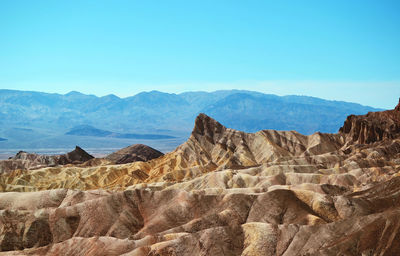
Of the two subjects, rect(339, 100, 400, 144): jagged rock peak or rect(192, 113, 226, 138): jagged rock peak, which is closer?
rect(339, 100, 400, 144): jagged rock peak

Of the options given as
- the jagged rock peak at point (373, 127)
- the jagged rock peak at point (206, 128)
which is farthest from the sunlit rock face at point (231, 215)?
the jagged rock peak at point (206, 128)

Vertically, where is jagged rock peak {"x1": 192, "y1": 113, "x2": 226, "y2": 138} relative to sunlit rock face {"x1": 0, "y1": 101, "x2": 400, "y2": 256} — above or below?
above

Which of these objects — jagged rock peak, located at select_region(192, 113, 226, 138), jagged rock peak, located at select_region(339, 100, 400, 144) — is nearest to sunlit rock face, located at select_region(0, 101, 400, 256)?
jagged rock peak, located at select_region(339, 100, 400, 144)

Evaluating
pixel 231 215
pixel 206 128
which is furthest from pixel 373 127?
pixel 231 215

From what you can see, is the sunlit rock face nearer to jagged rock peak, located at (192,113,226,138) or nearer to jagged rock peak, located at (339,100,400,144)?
jagged rock peak, located at (339,100,400,144)

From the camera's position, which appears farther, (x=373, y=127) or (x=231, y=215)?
(x=373, y=127)

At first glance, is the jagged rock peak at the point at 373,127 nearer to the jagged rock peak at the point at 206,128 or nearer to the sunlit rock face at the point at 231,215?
the sunlit rock face at the point at 231,215

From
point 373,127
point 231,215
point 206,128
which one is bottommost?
point 231,215

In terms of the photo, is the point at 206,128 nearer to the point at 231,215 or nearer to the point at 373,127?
the point at 373,127

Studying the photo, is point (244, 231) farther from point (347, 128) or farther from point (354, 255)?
point (347, 128)

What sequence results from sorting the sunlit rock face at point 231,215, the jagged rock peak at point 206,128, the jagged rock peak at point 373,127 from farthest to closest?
1. the jagged rock peak at point 206,128
2. the jagged rock peak at point 373,127
3. the sunlit rock face at point 231,215

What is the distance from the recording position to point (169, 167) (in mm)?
153375

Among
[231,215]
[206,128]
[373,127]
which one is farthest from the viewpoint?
[206,128]

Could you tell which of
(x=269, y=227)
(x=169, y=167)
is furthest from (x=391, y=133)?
(x=269, y=227)
